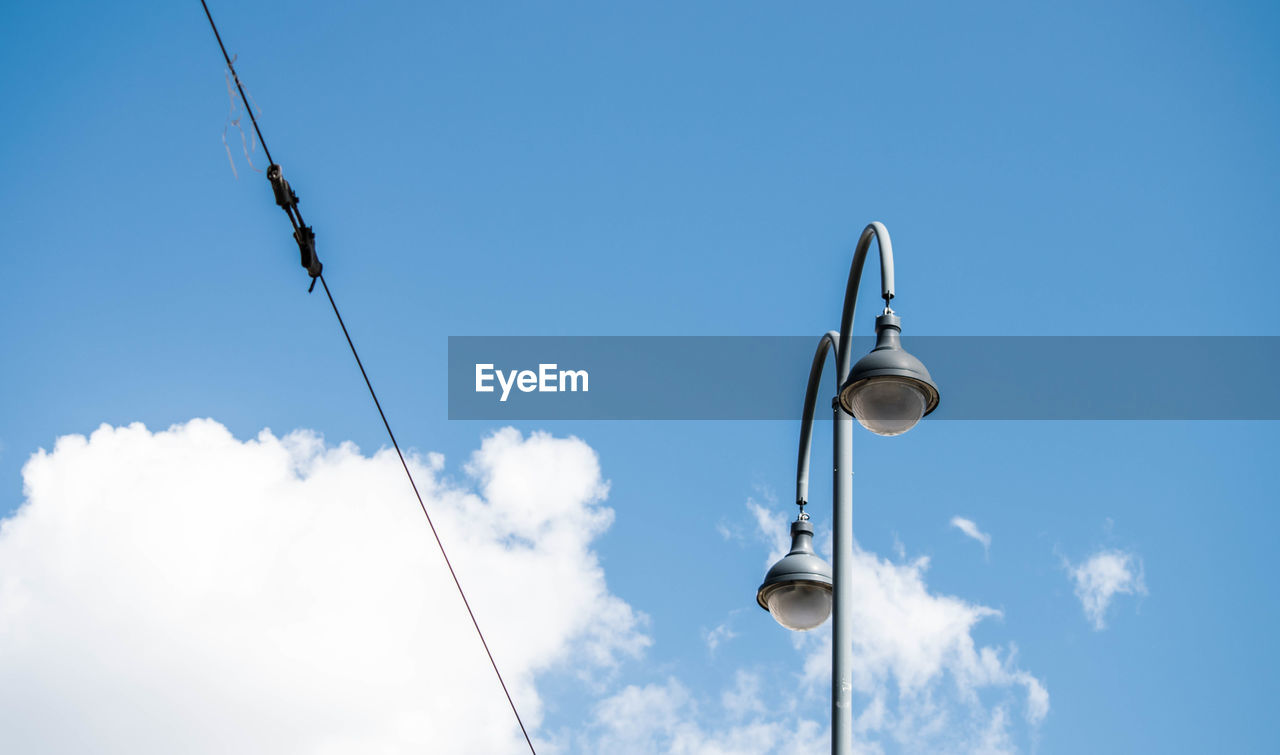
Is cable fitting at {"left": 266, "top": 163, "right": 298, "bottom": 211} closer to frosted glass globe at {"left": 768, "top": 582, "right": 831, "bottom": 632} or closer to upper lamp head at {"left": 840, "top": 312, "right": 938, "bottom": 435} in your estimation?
upper lamp head at {"left": 840, "top": 312, "right": 938, "bottom": 435}

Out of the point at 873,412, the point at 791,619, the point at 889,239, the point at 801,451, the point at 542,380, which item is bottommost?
the point at 791,619

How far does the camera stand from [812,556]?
7629 millimetres

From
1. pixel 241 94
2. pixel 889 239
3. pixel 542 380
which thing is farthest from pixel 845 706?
pixel 542 380

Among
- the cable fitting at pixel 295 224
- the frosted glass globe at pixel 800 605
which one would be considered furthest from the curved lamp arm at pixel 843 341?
the cable fitting at pixel 295 224

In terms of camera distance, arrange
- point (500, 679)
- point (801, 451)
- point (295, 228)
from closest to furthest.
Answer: point (295, 228) → point (801, 451) → point (500, 679)

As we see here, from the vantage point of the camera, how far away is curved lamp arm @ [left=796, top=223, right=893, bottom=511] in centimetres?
713

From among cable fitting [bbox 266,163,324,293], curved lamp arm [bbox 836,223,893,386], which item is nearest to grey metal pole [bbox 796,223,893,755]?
curved lamp arm [bbox 836,223,893,386]

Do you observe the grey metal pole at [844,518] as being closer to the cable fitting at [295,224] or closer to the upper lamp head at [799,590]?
the upper lamp head at [799,590]

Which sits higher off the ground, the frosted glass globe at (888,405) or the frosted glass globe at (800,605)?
the frosted glass globe at (888,405)

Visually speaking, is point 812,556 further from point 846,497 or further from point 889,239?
point 889,239

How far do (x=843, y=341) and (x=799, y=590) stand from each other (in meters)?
1.54

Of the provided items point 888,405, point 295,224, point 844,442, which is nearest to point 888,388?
point 888,405

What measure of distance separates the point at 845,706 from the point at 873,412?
1593 millimetres

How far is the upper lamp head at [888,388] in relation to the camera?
21.8 feet
